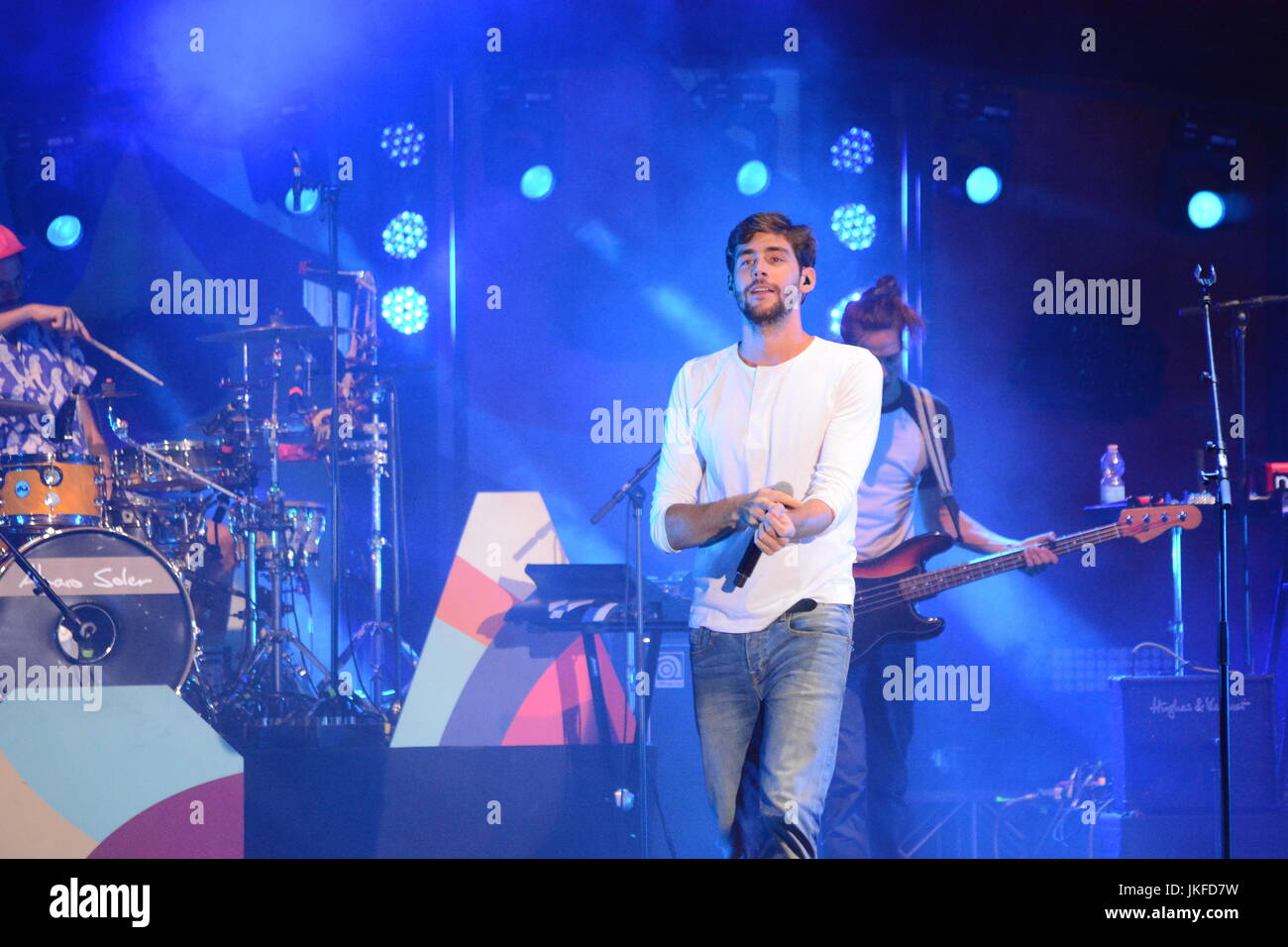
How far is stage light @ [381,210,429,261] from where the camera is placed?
7.25 meters

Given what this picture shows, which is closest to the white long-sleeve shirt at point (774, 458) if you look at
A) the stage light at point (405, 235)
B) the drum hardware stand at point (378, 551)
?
the drum hardware stand at point (378, 551)

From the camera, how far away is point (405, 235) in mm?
7266

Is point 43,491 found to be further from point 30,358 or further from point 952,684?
point 952,684

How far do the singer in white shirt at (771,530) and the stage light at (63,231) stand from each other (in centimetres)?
470

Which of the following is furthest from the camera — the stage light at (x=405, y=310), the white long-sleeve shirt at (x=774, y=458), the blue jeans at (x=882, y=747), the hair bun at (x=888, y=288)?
the stage light at (x=405, y=310)

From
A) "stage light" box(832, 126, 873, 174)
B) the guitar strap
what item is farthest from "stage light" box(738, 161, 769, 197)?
the guitar strap

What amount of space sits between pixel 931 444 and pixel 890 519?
369 millimetres

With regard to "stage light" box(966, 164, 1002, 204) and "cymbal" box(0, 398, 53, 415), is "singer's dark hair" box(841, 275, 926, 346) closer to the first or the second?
"stage light" box(966, 164, 1002, 204)

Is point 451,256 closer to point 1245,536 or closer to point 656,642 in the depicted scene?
point 656,642

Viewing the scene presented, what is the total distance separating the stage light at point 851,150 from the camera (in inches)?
269

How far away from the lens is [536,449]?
6980 millimetres

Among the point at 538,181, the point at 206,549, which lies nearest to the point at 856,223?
the point at 538,181

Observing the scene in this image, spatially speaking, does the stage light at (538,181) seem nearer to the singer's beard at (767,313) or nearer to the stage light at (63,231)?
the stage light at (63,231)

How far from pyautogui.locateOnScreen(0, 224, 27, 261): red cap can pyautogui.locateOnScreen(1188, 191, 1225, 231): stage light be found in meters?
6.27
